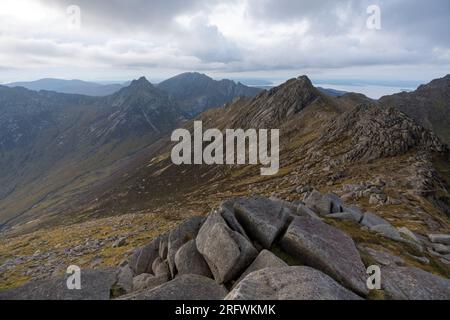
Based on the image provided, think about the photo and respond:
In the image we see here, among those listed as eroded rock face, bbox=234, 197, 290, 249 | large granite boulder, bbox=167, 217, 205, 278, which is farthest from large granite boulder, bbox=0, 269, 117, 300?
eroded rock face, bbox=234, 197, 290, 249

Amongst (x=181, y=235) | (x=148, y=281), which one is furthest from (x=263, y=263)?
(x=181, y=235)

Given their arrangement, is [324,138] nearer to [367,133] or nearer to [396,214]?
[367,133]

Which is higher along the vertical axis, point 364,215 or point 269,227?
point 269,227

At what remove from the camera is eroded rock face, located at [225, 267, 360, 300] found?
57.3 ft

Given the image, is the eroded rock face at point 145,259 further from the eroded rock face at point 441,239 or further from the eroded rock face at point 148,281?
the eroded rock face at point 441,239

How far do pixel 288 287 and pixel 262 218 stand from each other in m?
9.80

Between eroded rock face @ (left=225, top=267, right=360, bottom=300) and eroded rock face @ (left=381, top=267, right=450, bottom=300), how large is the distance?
4.80 meters

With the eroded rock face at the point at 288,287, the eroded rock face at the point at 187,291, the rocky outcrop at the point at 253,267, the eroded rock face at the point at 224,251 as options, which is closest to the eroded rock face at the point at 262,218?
the rocky outcrop at the point at 253,267

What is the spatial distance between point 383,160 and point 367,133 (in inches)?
1001

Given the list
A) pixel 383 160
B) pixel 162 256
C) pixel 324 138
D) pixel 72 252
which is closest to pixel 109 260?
pixel 72 252

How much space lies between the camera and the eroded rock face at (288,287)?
688 inches

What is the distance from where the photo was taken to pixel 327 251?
2422 cm

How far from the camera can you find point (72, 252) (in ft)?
272

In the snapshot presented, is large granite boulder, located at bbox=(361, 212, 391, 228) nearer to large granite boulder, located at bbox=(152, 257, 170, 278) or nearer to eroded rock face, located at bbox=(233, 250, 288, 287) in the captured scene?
eroded rock face, located at bbox=(233, 250, 288, 287)
